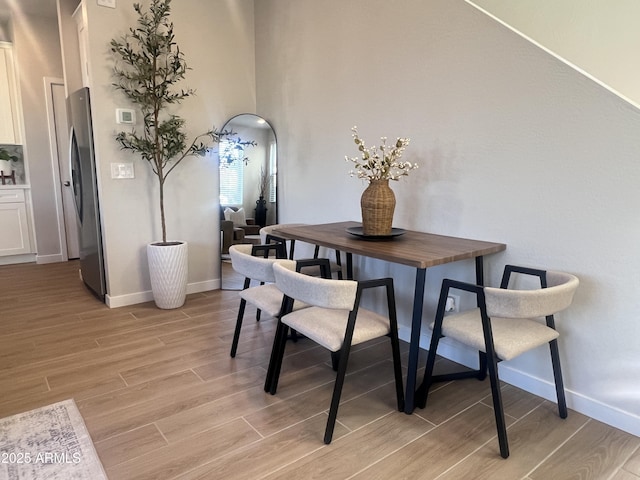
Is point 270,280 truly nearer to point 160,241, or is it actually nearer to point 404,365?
point 404,365

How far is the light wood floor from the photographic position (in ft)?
5.47

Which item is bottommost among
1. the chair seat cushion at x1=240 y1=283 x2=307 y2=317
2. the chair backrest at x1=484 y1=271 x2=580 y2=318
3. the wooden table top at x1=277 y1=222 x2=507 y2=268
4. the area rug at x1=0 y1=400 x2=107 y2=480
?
the area rug at x1=0 y1=400 x2=107 y2=480

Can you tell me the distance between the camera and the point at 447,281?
195 centimetres

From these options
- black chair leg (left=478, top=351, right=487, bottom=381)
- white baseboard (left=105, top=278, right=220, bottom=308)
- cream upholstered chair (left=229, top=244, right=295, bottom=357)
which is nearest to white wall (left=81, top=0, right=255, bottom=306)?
white baseboard (left=105, top=278, right=220, bottom=308)

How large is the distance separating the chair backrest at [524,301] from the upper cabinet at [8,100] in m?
5.61

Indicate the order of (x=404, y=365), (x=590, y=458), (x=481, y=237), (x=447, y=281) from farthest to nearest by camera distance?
(x=404, y=365) < (x=481, y=237) < (x=447, y=281) < (x=590, y=458)

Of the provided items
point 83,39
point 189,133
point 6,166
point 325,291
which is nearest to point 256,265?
point 325,291

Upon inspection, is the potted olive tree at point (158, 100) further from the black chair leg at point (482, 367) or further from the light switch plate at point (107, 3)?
the black chair leg at point (482, 367)

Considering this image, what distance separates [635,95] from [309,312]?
2.26 m

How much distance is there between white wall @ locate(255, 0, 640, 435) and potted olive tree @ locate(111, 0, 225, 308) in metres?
1.17

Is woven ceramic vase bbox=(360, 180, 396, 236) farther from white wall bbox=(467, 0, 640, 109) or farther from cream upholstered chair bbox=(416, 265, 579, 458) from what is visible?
white wall bbox=(467, 0, 640, 109)

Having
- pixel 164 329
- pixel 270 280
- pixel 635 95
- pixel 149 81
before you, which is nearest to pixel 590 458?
pixel 270 280

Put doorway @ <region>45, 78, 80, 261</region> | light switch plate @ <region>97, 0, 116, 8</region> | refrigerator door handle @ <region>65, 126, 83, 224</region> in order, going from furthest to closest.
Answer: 1. doorway @ <region>45, 78, 80, 261</region>
2. refrigerator door handle @ <region>65, 126, 83, 224</region>
3. light switch plate @ <region>97, 0, 116, 8</region>

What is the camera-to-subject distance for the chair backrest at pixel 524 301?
1.62m
